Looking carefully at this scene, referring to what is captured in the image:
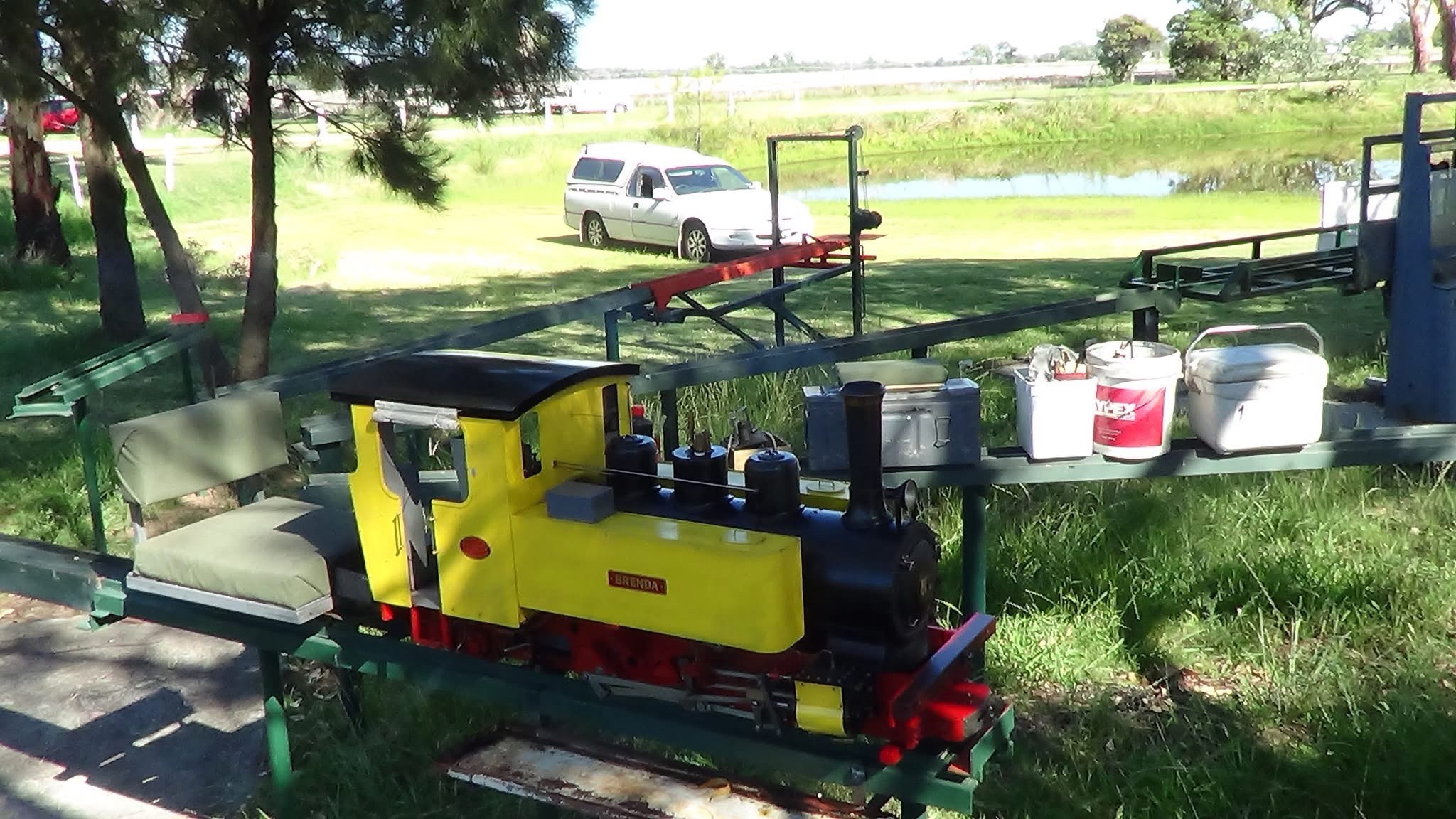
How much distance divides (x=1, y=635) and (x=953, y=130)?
35689 mm

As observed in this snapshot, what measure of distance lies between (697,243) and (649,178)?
1.71 metres

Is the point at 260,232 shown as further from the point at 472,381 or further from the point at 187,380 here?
the point at 472,381

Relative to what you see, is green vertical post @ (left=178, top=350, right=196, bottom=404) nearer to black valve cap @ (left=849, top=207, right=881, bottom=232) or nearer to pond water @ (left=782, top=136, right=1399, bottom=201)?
black valve cap @ (left=849, top=207, right=881, bottom=232)

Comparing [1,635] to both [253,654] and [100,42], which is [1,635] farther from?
[100,42]

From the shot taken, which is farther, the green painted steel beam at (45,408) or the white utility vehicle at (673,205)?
the white utility vehicle at (673,205)

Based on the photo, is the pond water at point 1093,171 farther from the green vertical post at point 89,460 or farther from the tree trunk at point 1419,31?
the green vertical post at point 89,460

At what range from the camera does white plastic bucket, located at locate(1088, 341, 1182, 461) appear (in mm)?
4176

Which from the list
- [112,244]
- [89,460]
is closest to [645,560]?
[89,460]

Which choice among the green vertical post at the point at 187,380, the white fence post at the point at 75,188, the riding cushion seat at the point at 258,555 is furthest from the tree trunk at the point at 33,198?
the riding cushion seat at the point at 258,555

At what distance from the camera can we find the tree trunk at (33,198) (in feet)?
46.0

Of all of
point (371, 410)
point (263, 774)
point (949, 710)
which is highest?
point (371, 410)

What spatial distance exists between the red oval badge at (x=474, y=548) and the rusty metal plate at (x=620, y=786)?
23.8 inches

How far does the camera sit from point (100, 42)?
6.68 metres

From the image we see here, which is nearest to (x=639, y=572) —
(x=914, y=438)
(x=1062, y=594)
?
(x=914, y=438)
